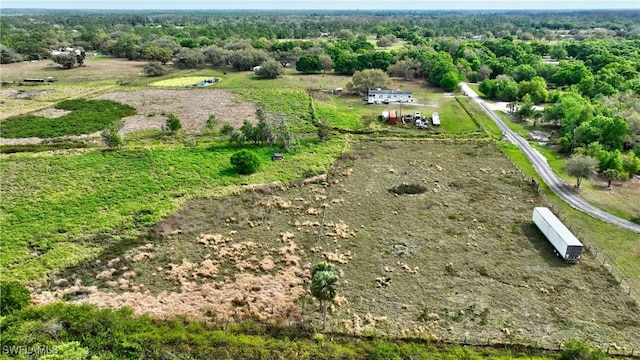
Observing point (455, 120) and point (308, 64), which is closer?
point (455, 120)

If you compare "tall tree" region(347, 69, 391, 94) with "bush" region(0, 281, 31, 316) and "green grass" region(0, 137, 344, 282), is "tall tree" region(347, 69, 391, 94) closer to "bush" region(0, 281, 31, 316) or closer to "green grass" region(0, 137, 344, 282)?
"green grass" region(0, 137, 344, 282)

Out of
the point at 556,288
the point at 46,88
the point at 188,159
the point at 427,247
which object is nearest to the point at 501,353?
the point at 556,288

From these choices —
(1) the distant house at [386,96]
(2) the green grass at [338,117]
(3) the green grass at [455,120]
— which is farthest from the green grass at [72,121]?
(3) the green grass at [455,120]

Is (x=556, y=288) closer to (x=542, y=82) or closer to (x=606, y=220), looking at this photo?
(x=606, y=220)

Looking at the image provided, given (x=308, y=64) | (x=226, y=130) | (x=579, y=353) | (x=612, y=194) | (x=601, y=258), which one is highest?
(x=308, y=64)

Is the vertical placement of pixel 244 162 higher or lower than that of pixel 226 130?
lower

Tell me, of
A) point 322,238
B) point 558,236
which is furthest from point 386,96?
point 558,236

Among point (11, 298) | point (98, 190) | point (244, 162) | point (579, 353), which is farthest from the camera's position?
point (244, 162)

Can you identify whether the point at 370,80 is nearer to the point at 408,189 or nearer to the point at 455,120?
the point at 455,120

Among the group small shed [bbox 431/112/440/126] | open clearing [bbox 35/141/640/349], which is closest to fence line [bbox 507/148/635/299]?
open clearing [bbox 35/141/640/349]
